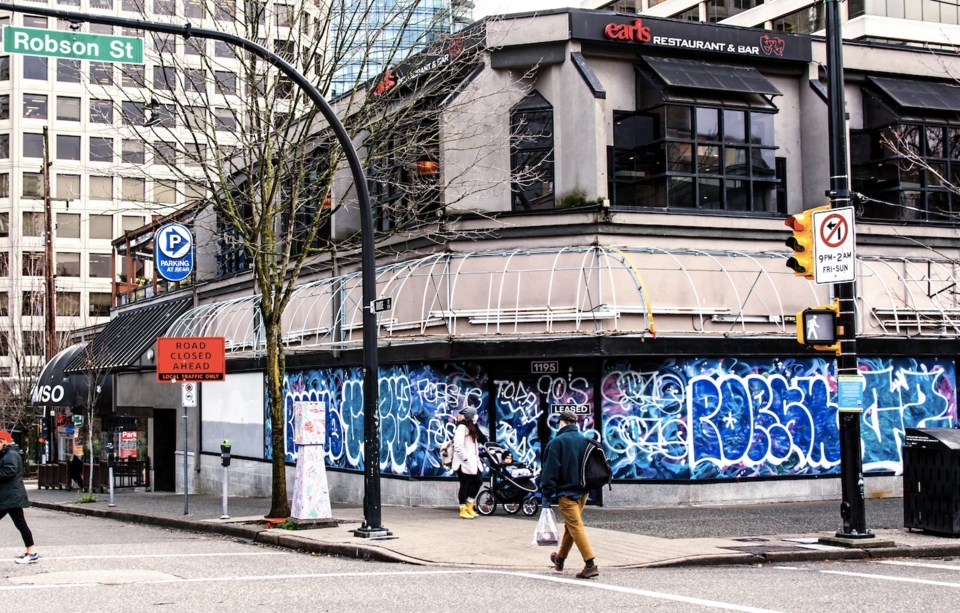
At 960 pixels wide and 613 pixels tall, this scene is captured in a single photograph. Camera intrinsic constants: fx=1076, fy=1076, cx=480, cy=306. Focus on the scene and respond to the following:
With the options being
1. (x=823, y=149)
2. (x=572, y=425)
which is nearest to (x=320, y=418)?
(x=572, y=425)

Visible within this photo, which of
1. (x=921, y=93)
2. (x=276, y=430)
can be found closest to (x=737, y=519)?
(x=276, y=430)

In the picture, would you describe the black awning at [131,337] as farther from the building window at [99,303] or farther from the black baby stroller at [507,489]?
the building window at [99,303]

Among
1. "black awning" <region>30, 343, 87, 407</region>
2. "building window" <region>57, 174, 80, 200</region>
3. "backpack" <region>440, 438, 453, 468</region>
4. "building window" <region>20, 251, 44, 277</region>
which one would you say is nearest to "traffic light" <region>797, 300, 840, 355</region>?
"backpack" <region>440, 438, 453, 468</region>

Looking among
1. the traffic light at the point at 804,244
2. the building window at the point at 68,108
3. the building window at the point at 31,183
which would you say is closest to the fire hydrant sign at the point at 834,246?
the traffic light at the point at 804,244

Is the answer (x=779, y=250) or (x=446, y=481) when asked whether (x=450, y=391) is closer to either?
(x=446, y=481)

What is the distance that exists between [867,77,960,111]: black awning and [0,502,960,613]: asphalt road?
12128 millimetres

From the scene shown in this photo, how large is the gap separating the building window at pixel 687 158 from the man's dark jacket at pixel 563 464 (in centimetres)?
957

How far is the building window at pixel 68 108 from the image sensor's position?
73.2m

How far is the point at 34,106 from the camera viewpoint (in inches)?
2872

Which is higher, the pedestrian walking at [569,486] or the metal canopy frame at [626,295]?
the metal canopy frame at [626,295]

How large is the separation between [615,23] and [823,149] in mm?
5122

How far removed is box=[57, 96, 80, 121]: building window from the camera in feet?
240

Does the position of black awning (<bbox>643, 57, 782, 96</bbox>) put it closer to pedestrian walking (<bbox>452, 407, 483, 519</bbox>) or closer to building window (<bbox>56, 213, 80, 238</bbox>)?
pedestrian walking (<bbox>452, 407, 483, 519</bbox>)

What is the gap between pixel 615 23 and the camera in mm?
20734
